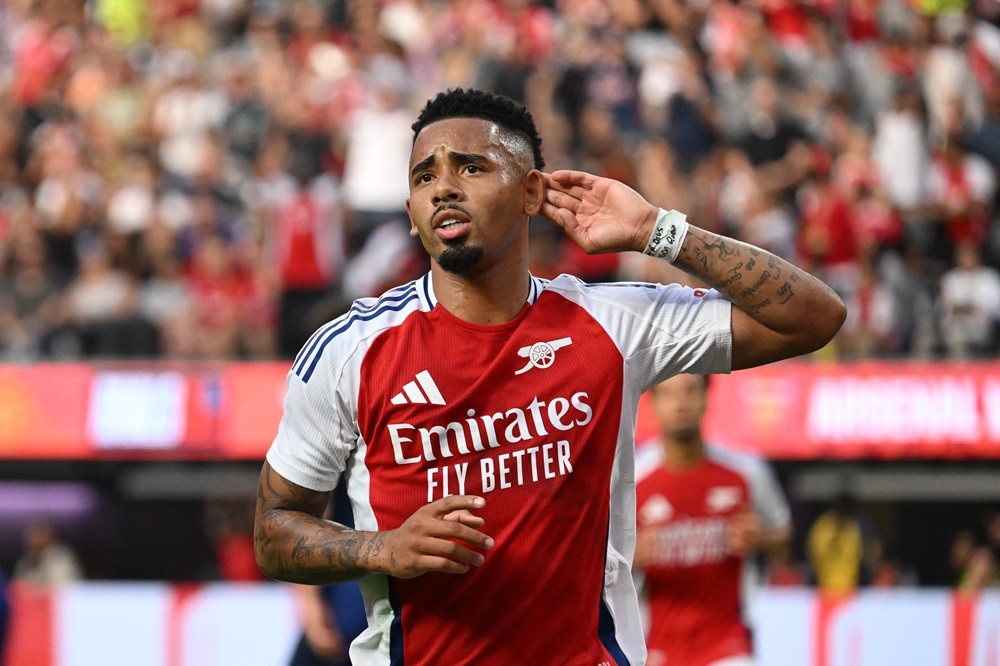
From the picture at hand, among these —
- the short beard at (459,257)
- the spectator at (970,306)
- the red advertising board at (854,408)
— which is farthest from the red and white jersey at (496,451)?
the spectator at (970,306)

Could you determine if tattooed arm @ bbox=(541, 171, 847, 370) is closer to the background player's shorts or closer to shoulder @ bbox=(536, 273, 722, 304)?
shoulder @ bbox=(536, 273, 722, 304)

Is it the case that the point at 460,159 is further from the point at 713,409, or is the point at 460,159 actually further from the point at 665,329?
the point at 713,409

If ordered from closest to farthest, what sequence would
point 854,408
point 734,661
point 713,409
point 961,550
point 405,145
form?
point 734,661
point 713,409
point 854,408
point 961,550
point 405,145

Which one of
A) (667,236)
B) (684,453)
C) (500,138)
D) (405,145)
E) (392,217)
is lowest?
(684,453)

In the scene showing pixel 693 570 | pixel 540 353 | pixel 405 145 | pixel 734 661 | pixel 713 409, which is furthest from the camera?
pixel 405 145

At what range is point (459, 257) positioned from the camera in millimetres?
3893

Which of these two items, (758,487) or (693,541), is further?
(758,487)

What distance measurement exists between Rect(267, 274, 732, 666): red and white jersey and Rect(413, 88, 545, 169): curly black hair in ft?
1.62

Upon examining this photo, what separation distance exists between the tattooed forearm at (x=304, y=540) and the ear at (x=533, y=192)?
946 millimetres

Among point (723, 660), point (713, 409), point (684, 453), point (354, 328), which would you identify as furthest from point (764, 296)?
point (713, 409)

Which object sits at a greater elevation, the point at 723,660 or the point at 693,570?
the point at 693,570

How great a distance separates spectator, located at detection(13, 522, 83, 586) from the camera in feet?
43.1

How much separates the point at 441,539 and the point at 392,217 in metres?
9.79

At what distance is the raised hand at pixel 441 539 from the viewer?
A: 3.45 meters
